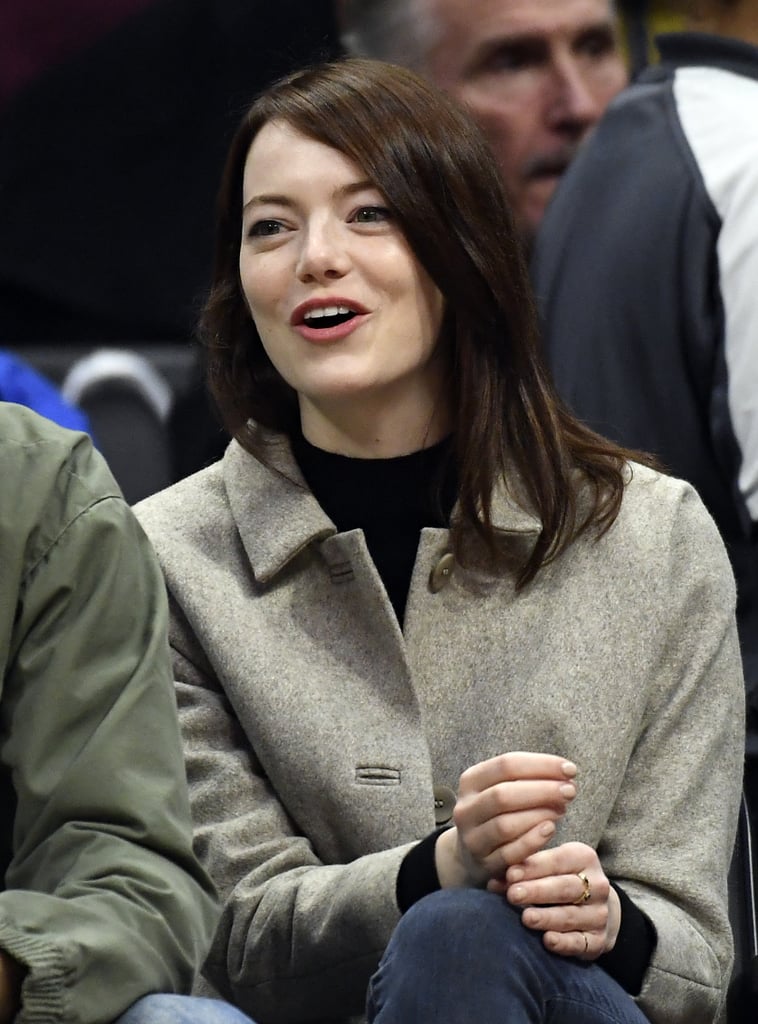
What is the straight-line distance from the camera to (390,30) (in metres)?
4.91

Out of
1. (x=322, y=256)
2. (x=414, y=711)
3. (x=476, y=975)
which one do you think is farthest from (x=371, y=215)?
(x=476, y=975)

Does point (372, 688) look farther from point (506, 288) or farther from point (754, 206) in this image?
point (754, 206)

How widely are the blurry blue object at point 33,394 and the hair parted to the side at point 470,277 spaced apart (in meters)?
1.24

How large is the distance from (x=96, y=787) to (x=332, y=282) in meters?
0.85

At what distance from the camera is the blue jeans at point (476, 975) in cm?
213

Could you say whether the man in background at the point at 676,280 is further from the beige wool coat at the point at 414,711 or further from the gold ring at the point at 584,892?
the gold ring at the point at 584,892

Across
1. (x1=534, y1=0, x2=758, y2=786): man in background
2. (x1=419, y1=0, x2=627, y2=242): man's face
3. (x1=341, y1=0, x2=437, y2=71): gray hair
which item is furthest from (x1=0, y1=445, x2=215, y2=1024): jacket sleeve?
(x1=341, y1=0, x2=437, y2=71): gray hair

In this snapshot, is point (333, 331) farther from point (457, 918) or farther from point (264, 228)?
point (457, 918)

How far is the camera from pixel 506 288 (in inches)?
107

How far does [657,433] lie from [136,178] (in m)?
2.07

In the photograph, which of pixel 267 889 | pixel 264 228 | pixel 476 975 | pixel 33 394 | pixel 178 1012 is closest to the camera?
pixel 178 1012

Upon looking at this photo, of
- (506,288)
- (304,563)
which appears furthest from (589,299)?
(304,563)

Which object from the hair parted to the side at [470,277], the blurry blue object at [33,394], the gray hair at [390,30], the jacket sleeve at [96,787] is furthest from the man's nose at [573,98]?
the jacket sleeve at [96,787]

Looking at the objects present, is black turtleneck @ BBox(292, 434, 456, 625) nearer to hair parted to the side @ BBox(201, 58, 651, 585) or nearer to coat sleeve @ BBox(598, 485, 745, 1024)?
hair parted to the side @ BBox(201, 58, 651, 585)
